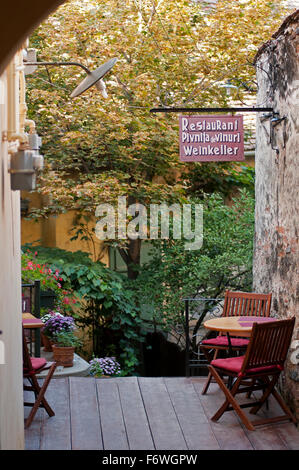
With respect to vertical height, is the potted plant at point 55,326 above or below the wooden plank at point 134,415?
above

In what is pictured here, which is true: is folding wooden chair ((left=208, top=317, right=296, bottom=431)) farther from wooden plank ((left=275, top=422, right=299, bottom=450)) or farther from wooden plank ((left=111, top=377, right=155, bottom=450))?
wooden plank ((left=111, top=377, right=155, bottom=450))

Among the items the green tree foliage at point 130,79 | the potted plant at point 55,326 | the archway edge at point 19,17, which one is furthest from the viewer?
the green tree foliage at point 130,79

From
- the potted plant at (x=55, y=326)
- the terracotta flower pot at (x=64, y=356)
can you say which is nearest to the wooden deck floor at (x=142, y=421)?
the terracotta flower pot at (x=64, y=356)

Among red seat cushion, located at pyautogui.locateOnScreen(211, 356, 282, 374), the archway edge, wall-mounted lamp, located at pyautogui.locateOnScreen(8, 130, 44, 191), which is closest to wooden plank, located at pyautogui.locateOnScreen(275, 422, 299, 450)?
red seat cushion, located at pyautogui.locateOnScreen(211, 356, 282, 374)

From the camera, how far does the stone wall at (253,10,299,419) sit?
19.1 feet

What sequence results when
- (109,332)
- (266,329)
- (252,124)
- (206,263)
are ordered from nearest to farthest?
(266,329) < (206,263) < (109,332) < (252,124)

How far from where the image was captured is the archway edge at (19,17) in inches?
94.0

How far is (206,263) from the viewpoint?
10039 mm

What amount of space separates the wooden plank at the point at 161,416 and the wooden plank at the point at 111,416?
9.6 inches

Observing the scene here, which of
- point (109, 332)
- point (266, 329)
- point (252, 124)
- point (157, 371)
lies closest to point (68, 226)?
point (109, 332)

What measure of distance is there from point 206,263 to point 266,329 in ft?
16.2

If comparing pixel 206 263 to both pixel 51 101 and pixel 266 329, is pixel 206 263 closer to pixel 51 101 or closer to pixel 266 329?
pixel 51 101

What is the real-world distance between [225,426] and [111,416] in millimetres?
978

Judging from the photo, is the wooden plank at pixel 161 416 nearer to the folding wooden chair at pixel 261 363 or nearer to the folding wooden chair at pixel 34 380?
the folding wooden chair at pixel 261 363
